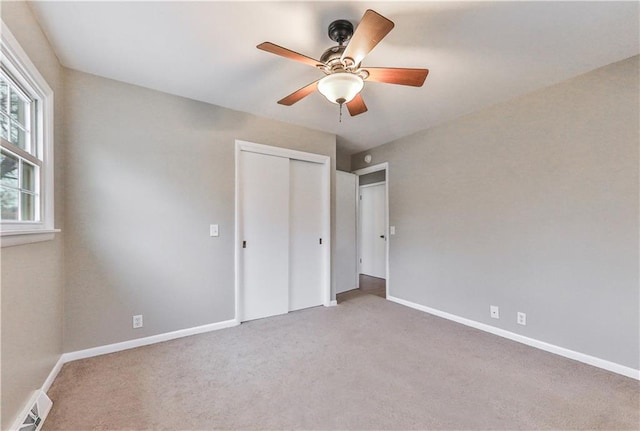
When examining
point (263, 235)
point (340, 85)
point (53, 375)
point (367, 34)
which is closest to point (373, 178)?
point (263, 235)

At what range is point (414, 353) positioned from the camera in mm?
2404

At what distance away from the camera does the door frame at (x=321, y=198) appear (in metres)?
3.03

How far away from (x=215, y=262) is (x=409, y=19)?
2.72 m

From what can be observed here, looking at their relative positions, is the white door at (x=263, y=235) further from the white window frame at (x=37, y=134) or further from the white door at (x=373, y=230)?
the white door at (x=373, y=230)

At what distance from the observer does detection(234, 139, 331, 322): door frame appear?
3.03 metres

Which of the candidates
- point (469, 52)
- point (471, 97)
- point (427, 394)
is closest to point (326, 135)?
point (471, 97)

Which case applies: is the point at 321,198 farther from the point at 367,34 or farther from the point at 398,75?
the point at 367,34

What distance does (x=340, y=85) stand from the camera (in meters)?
1.73

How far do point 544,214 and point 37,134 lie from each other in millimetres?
4213

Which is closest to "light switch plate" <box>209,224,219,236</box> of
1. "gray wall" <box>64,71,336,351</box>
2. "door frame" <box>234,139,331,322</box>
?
"gray wall" <box>64,71,336,351</box>

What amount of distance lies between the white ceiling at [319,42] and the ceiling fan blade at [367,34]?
0.27 meters

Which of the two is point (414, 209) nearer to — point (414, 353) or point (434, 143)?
point (434, 143)

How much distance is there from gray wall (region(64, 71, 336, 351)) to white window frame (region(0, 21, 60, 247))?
0.31 metres

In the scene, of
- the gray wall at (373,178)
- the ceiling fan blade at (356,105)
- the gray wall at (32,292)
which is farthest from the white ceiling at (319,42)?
the gray wall at (373,178)
